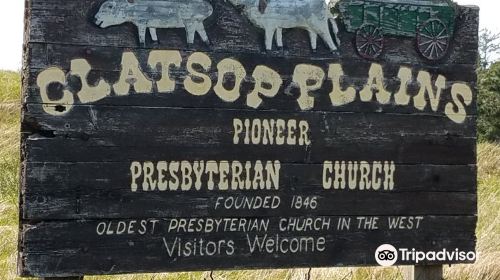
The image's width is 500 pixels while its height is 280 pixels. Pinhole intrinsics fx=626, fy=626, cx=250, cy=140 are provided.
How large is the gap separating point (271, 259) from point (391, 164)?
90 centimetres

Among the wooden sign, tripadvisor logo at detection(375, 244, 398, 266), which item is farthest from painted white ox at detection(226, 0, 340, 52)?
tripadvisor logo at detection(375, 244, 398, 266)

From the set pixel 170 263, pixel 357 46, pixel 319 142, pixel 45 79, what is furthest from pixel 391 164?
pixel 45 79

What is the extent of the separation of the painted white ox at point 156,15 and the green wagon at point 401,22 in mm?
835

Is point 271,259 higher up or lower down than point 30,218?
lower down

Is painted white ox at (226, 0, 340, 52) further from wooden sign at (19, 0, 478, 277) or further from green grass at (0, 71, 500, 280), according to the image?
green grass at (0, 71, 500, 280)

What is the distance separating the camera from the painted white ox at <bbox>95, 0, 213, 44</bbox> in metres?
3.24

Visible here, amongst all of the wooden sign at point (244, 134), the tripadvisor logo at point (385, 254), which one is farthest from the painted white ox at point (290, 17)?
the tripadvisor logo at point (385, 254)

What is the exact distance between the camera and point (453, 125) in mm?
3818

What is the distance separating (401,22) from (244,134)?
1177mm

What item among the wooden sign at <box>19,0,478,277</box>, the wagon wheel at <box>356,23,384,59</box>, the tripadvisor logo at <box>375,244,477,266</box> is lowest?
the tripadvisor logo at <box>375,244,477,266</box>

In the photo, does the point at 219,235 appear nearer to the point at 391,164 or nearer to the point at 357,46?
the point at 391,164

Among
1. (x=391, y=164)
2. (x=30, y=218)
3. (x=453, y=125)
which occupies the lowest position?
→ (x=30, y=218)

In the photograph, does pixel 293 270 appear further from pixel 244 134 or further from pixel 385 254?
pixel 244 134

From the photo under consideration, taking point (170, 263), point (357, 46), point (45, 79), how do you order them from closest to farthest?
point (45, 79) → point (170, 263) → point (357, 46)
